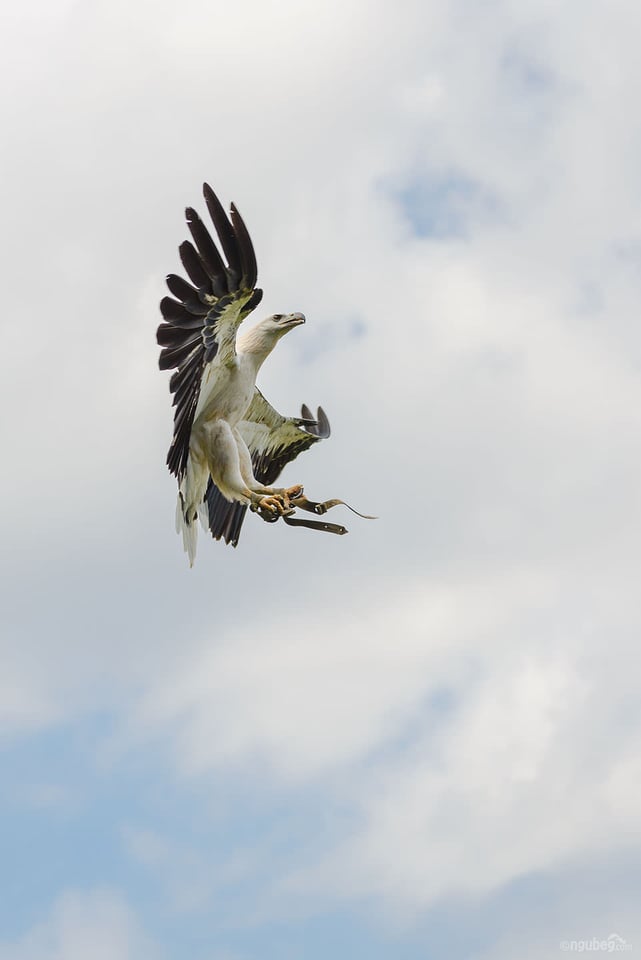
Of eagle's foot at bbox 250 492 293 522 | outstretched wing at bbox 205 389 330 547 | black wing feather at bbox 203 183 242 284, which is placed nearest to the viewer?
black wing feather at bbox 203 183 242 284

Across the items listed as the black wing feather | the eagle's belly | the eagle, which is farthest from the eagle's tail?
the black wing feather

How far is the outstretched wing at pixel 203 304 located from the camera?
78.7 ft

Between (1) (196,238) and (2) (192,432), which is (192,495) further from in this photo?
(1) (196,238)

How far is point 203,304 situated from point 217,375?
1.24 m

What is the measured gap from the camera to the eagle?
79.4 feet

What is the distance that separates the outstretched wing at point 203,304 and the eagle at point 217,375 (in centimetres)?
1

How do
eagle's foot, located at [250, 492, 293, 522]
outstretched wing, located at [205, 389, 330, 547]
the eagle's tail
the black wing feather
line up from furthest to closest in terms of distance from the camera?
outstretched wing, located at [205, 389, 330, 547]
the eagle's tail
eagle's foot, located at [250, 492, 293, 522]
the black wing feather

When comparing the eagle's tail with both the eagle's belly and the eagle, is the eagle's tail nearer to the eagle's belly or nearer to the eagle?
the eagle

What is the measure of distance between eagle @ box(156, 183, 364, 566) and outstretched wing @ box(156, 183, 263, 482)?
14 mm

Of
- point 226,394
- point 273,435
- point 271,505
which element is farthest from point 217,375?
point 273,435

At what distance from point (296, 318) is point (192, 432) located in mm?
2484

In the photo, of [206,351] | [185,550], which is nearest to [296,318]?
[206,351]

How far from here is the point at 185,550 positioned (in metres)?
27.0

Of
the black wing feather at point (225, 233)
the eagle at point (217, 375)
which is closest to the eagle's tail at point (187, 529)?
the eagle at point (217, 375)
